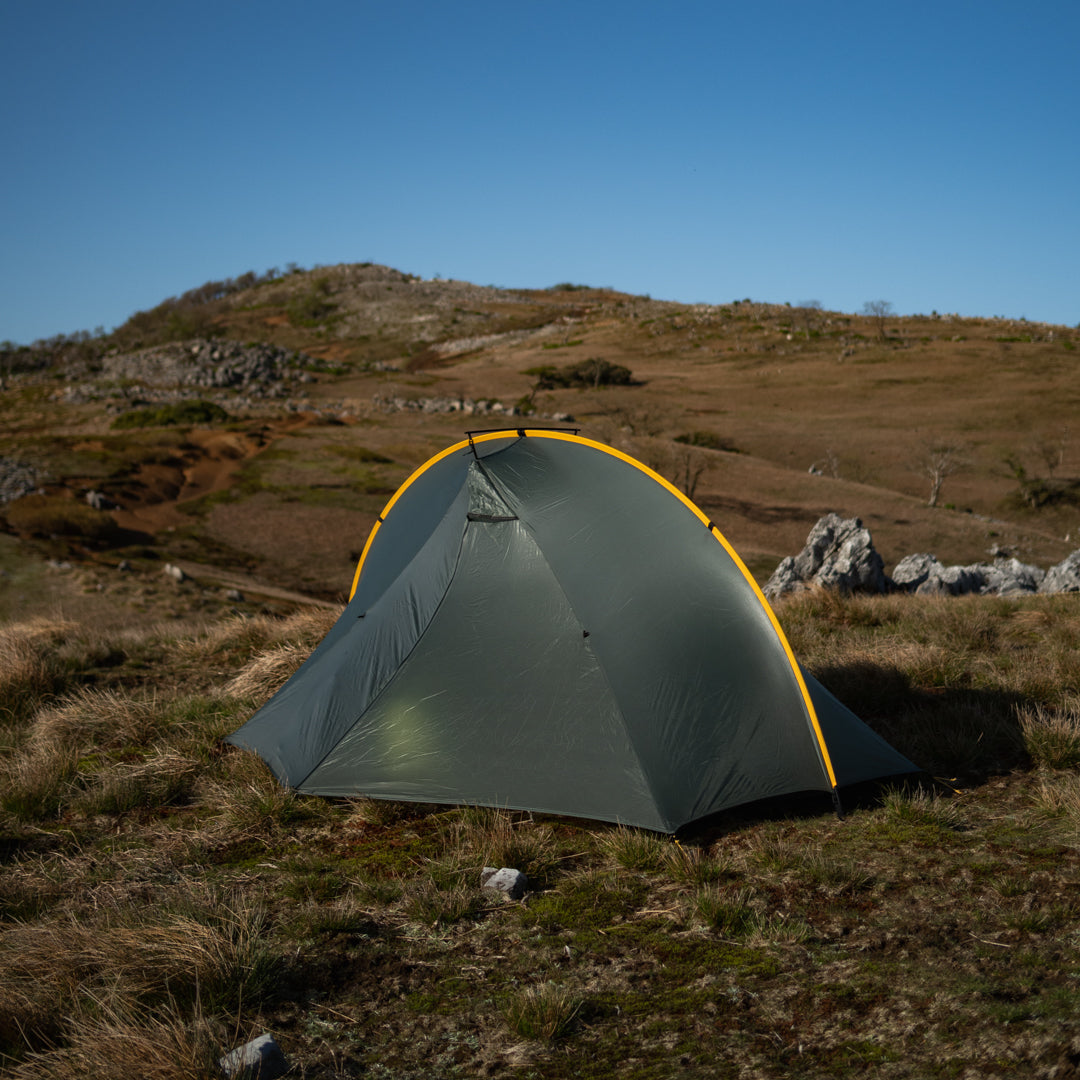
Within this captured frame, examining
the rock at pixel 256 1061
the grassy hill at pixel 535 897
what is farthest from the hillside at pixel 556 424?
the rock at pixel 256 1061

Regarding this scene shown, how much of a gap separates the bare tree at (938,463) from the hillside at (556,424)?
0.36 m

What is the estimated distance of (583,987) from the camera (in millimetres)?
4176

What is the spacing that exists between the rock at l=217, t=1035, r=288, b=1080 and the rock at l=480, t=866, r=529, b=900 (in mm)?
1691

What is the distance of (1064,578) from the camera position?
53.8ft

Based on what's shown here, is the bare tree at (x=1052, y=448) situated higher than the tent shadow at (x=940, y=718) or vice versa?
the bare tree at (x=1052, y=448)

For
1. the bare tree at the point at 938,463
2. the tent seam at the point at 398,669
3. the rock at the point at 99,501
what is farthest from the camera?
the bare tree at the point at 938,463

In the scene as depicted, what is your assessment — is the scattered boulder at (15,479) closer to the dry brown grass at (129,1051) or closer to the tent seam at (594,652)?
the tent seam at (594,652)

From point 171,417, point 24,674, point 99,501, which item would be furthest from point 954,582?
point 171,417

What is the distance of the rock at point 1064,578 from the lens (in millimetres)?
16156

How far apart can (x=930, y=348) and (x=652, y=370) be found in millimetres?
21370

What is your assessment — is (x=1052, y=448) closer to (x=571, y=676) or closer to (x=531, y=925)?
(x=571, y=676)

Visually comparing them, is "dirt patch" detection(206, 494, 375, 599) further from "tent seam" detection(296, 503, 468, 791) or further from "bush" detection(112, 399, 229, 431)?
"tent seam" detection(296, 503, 468, 791)

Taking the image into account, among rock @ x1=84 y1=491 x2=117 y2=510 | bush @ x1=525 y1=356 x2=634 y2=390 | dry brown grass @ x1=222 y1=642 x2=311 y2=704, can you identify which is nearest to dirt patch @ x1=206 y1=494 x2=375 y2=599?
rock @ x1=84 y1=491 x2=117 y2=510

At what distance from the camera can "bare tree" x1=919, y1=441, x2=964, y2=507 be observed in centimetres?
3947
